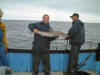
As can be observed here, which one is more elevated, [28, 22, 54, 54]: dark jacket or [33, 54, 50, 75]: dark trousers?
[28, 22, 54, 54]: dark jacket

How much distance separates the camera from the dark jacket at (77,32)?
4.66m

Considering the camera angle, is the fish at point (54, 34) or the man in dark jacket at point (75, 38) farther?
the man in dark jacket at point (75, 38)

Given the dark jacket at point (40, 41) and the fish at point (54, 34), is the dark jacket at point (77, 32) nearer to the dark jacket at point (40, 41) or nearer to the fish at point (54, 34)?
the fish at point (54, 34)

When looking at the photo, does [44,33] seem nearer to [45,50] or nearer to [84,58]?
[45,50]

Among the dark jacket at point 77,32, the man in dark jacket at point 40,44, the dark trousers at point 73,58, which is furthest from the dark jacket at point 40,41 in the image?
the dark trousers at point 73,58

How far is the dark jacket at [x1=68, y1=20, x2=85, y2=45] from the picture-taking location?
15.3ft

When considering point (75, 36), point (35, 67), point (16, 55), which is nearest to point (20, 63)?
point (16, 55)

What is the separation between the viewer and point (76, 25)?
4.66 m

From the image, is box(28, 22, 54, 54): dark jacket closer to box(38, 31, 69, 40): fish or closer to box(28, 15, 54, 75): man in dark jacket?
box(28, 15, 54, 75): man in dark jacket

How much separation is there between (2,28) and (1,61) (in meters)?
0.81

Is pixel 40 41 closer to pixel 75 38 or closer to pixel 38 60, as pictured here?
pixel 38 60

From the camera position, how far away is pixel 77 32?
4730 millimetres

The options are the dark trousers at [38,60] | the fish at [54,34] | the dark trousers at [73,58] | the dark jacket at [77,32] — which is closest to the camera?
the fish at [54,34]

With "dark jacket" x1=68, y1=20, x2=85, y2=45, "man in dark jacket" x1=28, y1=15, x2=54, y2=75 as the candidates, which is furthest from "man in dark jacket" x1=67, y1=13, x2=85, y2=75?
"man in dark jacket" x1=28, y1=15, x2=54, y2=75
